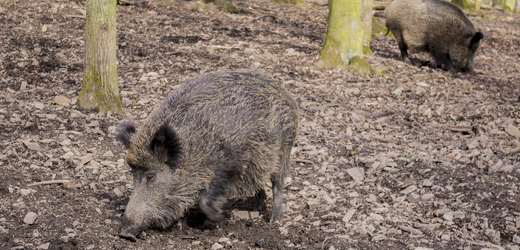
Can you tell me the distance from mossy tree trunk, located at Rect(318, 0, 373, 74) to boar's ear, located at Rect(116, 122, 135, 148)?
5605 mm

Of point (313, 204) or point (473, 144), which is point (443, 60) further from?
point (313, 204)

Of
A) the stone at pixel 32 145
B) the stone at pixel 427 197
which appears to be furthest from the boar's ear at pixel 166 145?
the stone at pixel 427 197

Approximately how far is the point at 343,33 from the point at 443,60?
361 cm

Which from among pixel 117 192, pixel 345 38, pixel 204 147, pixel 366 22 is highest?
pixel 366 22

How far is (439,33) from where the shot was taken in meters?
11.3

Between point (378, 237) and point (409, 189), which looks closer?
point (378, 237)

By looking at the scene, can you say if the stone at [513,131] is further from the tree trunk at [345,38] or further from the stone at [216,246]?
the stone at [216,246]

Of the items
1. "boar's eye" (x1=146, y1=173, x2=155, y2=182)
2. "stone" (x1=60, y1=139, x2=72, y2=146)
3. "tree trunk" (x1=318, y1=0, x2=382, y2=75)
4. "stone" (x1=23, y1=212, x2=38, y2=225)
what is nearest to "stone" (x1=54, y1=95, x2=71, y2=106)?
"stone" (x1=60, y1=139, x2=72, y2=146)

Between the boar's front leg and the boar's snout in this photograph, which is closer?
the boar's snout

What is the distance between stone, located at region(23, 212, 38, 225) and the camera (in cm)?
394

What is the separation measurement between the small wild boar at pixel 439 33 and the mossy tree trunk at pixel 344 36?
2781 millimetres

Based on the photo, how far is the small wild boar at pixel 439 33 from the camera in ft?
36.3

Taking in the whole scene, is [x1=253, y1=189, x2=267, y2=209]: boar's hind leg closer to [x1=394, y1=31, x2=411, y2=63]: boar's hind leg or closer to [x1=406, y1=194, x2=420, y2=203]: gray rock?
[x1=406, y1=194, x2=420, y2=203]: gray rock

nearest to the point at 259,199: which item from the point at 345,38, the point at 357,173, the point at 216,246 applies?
the point at 216,246
